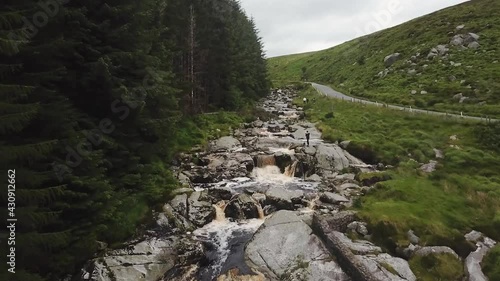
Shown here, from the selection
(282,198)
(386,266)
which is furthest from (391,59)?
(386,266)

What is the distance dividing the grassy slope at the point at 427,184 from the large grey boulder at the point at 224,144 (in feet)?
33.9

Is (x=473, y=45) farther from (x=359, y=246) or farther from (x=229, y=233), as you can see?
(x=229, y=233)

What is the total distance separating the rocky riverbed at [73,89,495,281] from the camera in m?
13.8

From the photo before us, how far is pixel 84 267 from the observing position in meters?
12.8

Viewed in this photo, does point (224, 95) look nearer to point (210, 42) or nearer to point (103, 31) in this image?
point (210, 42)

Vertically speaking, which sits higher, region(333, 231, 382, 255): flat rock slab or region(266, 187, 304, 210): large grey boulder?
region(266, 187, 304, 210): large grey boulder

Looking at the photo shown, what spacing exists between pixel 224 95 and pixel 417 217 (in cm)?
3245

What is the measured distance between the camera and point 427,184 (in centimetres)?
2119

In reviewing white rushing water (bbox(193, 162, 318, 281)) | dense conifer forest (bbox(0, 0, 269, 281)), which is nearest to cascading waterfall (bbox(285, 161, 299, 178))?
white rushing water (bbox(193, 162, 318, 281))

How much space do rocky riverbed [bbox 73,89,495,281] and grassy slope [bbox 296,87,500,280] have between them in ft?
3.01

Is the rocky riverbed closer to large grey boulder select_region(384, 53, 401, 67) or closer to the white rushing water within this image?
the white rushing water

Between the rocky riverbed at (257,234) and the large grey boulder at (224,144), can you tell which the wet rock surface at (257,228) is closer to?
the rocky riverbed at (257,234)

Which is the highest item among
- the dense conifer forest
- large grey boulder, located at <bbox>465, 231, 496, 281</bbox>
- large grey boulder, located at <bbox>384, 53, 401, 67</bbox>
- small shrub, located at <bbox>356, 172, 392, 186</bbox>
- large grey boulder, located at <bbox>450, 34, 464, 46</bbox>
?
large grey boulder, located at <bbox>450, 34, 464, 46</bbox>

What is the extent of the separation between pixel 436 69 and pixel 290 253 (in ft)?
191
